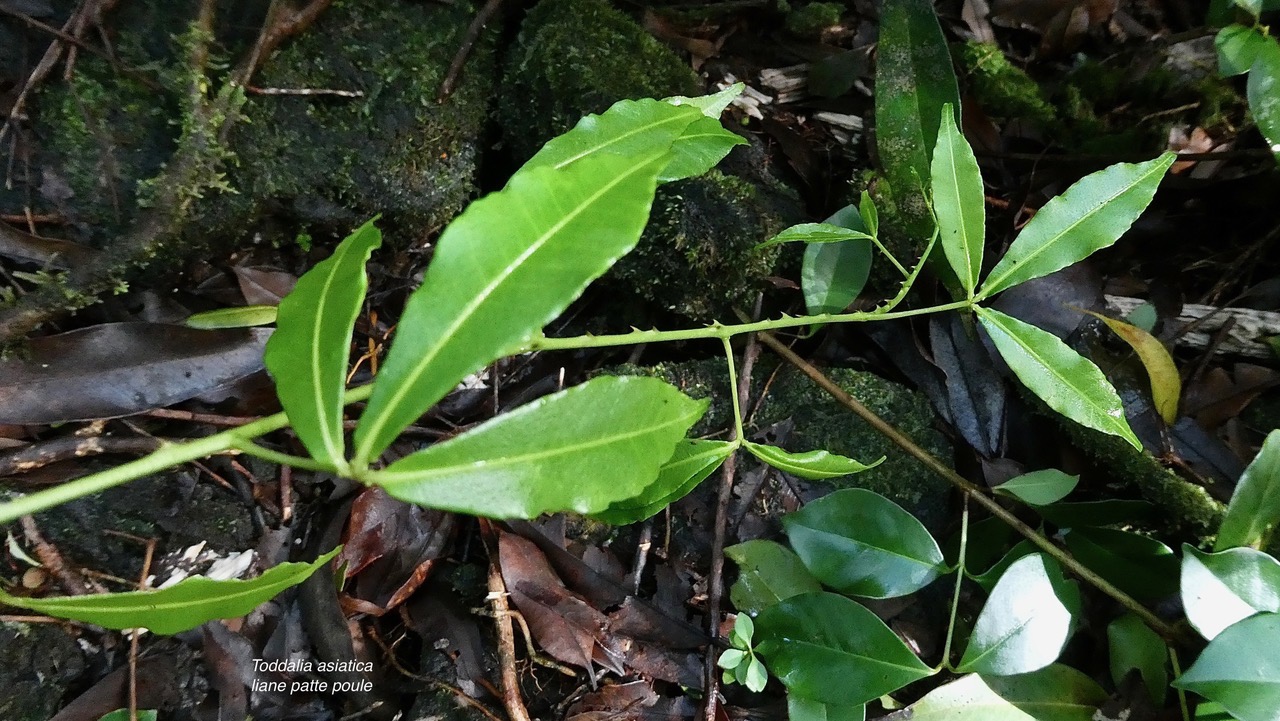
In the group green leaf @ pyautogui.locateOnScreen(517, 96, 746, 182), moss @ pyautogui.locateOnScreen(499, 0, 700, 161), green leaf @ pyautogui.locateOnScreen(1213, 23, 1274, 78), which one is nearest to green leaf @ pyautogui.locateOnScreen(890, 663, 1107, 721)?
green leaf @ pyautogui.locateOnScreen(517, 96, 746, 182)

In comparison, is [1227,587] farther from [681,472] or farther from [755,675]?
[681,472]

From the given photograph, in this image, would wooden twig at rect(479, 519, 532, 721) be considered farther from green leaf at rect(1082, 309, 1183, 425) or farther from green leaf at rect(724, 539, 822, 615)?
green leaf at rect(1082, 309, 1183, 425)

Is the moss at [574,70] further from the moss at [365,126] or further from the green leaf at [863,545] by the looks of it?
the green leaf at [863,545]

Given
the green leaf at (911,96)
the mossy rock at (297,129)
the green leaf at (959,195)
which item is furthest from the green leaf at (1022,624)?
the mossy rock at (297,129)

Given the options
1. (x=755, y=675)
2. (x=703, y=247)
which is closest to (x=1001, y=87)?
(x=703, y=247)

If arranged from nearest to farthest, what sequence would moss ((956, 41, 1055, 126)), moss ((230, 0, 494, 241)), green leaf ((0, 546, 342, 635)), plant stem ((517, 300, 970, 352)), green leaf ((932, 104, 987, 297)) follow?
green leaf ((0, 546, 342, 635)), plant stem ((517, 300, 970, 352)), green leaf ((932, 104, 987, 297)), moss ((230, 0, 494, 241)), moss ((956, 41, 1055, 126))
